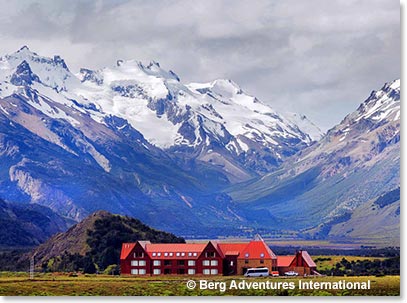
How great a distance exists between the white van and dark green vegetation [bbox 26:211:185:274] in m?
16.8

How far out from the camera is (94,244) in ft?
289

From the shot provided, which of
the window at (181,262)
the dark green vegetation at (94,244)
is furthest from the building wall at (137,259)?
the dark green vegetation at (94,244)

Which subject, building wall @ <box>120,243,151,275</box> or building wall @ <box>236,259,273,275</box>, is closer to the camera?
building wall @ <box>236,259,273,275</box>

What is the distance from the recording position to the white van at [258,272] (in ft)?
184

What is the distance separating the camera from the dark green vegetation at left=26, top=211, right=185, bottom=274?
7812cm

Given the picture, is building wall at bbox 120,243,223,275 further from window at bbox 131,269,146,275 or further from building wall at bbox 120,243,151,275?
window at bbox 131,269,146,275

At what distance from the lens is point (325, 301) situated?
50312 mm

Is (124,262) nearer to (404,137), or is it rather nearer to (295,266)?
(295,266)

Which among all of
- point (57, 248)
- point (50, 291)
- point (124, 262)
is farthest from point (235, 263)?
point (57, 248)

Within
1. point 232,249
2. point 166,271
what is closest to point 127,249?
point 166,271

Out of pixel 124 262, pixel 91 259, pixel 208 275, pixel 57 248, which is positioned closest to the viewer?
pixel 208 275

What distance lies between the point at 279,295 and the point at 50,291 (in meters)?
12.2

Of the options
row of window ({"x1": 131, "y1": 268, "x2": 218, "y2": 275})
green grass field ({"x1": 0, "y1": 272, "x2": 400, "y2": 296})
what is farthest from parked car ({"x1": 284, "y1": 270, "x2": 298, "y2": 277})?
row of window ({"x1": 131, "y1": 268, "x2": 218, "y2": 275})

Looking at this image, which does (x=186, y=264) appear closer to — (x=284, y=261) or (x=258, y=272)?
(x=258, y=272)
